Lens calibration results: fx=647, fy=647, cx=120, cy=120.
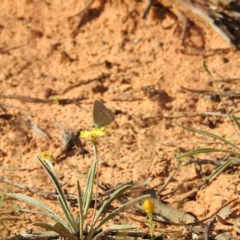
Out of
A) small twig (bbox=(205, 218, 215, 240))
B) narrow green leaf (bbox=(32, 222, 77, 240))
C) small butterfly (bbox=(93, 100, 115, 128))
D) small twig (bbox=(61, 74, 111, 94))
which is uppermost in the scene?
small butterfly (bbox=(93, 100, 115, 128))

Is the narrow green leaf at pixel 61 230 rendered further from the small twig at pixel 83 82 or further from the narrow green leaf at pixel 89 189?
the small twig at pixel 83 82

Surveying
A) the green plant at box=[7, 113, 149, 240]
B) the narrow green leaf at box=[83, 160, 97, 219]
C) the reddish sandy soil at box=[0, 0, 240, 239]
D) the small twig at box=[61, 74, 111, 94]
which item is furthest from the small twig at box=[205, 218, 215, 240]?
the small twig at box=[61, 74, 111, 94]

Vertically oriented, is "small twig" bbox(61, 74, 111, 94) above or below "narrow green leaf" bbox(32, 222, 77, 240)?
below

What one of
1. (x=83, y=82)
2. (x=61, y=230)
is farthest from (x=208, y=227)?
(x=83, y=82)

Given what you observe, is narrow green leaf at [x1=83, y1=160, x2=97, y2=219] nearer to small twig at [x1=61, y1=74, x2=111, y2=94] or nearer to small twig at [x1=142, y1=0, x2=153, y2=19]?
small twig at [x1=61, y1=74, x2=111, y2=94]

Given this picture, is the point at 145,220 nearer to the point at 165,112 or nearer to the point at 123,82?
the point at 165,112

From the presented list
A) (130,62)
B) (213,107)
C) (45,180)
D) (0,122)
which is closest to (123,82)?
(130,62)
